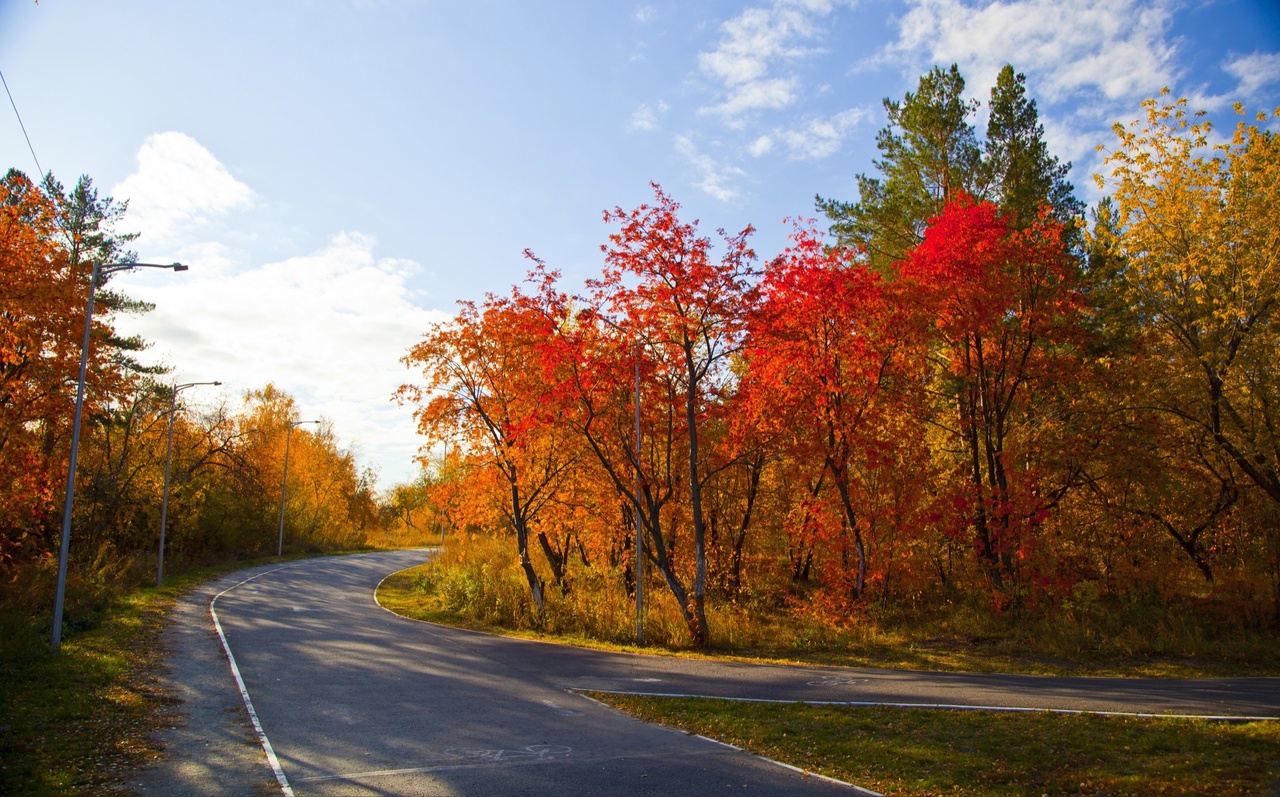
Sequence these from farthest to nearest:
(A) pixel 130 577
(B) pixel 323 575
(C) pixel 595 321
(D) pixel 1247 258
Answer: (B) pixel 323 575
(A) pixel 130 577
(C) pixel 595 321
(D) pixel 1247 258

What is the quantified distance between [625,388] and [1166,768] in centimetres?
1463

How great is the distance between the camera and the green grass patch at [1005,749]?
7066mm

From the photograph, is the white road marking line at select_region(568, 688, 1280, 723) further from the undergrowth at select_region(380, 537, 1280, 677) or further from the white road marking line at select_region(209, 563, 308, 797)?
the white road marking line at select_region(209, 563, 308, 797)

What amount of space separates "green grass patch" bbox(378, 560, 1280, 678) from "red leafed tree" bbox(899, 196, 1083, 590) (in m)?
2.47

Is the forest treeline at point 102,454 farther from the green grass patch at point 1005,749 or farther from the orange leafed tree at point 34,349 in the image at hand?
the green grass patch at point 1005,749

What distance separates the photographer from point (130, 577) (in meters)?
27.3

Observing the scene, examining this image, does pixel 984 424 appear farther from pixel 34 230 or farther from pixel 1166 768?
pixel 34 230

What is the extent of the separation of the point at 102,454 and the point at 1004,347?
34518 millimetres

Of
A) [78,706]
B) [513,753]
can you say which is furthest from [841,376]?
[78,706]

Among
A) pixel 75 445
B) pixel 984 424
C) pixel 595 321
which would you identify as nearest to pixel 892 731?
pixel 595 321

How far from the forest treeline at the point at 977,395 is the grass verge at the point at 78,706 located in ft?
34.0

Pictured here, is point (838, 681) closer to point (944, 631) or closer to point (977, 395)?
point (944, 631)

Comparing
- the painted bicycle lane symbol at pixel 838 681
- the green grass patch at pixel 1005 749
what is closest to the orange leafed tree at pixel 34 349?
the green grass patch at pixel 1005 749

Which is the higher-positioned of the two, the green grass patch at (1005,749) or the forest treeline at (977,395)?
the forest treeline at (977,395)
